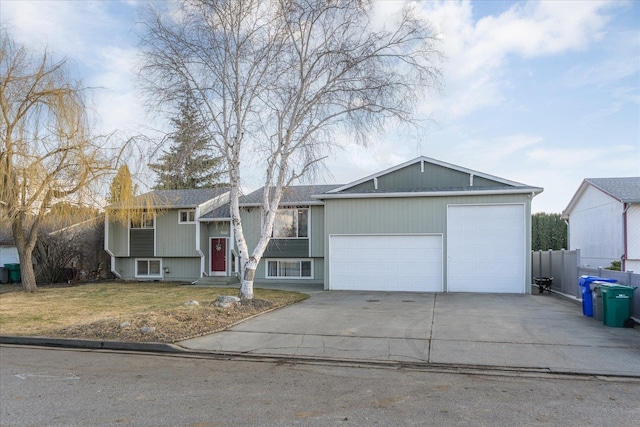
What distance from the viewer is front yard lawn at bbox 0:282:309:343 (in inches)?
354

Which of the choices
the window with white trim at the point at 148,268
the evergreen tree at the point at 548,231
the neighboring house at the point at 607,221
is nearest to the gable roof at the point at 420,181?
the neighboring house at the point at 607,221

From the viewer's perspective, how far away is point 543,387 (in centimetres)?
577

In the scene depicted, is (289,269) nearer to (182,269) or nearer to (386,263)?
(386,263)

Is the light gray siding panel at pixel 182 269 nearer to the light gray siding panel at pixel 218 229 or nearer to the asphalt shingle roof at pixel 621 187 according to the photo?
the light gray siding panel at pixel 218 229

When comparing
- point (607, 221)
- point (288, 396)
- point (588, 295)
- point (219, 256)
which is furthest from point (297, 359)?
point (607, 221)

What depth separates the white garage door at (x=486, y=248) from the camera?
626 inches

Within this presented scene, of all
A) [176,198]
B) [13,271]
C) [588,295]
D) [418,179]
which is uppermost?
[418,179]

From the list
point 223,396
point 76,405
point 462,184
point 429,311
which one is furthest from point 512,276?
point 76,405

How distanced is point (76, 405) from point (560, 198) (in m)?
31.0

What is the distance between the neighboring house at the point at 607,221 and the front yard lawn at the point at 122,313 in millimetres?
13462

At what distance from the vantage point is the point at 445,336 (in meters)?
8.74

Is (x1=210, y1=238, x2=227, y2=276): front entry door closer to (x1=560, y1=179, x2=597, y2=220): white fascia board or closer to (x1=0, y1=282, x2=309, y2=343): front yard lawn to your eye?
(x1=0, y1=282, x2=309, y2=343): front yard lawn

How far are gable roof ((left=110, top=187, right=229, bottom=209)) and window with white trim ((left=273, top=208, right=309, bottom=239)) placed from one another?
3.18 metres

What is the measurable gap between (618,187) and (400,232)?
1116 centimetres
